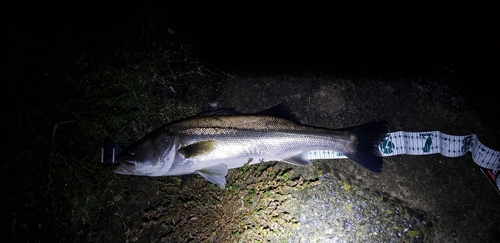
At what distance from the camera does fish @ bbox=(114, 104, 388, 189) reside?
265cm

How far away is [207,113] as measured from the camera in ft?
9.49

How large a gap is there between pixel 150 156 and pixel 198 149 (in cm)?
51

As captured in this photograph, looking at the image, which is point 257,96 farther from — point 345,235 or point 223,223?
point 345,235

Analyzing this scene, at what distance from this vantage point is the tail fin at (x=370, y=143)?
2.79 m

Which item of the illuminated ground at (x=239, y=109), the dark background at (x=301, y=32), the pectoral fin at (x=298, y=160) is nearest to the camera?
the pectoral fin at (x=298, y=160)

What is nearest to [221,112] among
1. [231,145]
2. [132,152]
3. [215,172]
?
[231,145]

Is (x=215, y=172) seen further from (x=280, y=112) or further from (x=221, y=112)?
(x=280, y=112)

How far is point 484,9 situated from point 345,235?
3.79 m

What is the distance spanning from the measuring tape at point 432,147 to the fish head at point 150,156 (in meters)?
1.67

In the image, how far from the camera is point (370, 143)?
2.79 meters

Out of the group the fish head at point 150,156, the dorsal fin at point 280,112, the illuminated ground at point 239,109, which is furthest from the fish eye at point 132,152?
the dorsal fin at point 280,112

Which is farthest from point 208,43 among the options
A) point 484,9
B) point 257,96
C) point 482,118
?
point 484,9

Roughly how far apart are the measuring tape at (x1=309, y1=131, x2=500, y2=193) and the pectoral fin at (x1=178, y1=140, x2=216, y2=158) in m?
1.26

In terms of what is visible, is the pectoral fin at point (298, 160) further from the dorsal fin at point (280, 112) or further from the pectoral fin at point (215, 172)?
the pectoral fin at point (215, 172)
